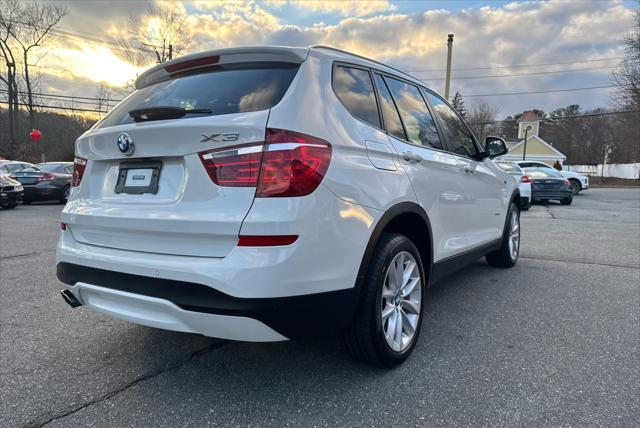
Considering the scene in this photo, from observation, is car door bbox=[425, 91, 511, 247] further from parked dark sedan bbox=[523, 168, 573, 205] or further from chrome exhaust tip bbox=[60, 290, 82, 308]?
parked dark sedan bbox=[523, 168, 573, 205]

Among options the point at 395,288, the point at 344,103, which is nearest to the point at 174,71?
the point at 344,103

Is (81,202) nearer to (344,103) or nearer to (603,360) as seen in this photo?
(344,103)

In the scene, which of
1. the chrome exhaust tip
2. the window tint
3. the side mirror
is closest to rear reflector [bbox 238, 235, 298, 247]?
the chrome exhaust tip

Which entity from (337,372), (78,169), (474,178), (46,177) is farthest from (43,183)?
(337,372)

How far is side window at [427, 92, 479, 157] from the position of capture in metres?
3.78

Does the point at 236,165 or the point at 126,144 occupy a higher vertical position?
the point at 126,144

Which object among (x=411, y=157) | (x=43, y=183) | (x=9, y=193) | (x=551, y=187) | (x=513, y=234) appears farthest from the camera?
(x=551, y=187)

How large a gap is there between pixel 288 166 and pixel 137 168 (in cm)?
91

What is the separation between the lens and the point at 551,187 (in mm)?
17078

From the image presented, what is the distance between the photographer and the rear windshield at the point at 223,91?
218 cm

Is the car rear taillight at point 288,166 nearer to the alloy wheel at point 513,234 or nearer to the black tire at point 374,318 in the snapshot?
the black tire at point 374,318

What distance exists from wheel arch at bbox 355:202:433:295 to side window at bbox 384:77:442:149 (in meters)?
0.56

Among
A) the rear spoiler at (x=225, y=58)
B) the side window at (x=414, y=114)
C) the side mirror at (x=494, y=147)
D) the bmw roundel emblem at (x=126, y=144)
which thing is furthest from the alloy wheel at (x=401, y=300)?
the side mirror at (x=494, y=147)

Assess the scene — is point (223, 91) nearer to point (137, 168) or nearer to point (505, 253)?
point (137, 168)
